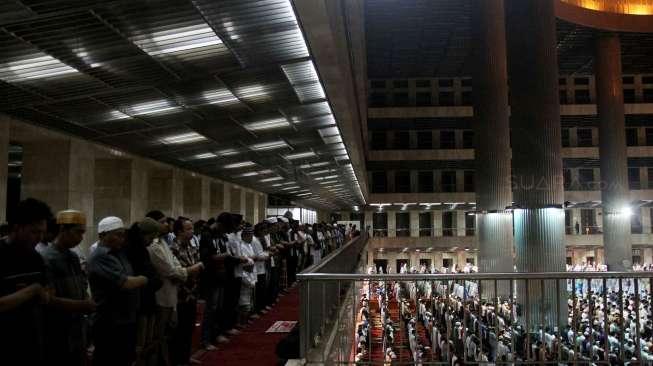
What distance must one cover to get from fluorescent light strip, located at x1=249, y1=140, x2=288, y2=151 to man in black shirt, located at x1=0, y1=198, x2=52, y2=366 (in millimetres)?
12343

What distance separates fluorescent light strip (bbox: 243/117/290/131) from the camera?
13203mm

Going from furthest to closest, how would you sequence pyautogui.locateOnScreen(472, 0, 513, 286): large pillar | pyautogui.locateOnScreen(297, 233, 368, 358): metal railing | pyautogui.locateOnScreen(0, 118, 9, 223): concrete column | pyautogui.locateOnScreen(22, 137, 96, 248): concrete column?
pyautogui.locateOnScreen(472, 0, 513, 286): large pillar → pyautogui.locateOnScreen(22, 137, 96, 248): concrete column → pyautogui.locateOnScreen(0, 118, 9, 223): concrete column → pyautogui.locateOnScreen(297, 233, 368, 358): metal railing

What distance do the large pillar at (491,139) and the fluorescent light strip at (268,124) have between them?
17.4 meters

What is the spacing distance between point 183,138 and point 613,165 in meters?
32.6

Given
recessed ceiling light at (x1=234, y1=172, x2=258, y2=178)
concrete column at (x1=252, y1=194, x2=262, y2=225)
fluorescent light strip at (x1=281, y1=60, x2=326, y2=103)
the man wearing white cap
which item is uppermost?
fluorescent light strip at (x1=281, y1=60, x2=326, y2=103)

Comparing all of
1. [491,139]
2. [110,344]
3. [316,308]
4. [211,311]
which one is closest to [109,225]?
[110,344]

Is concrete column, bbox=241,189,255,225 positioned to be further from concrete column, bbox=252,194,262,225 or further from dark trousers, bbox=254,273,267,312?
dark trousers, bbox=254,273,267,312

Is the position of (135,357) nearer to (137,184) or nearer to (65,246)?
(65,246)

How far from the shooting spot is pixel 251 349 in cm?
771

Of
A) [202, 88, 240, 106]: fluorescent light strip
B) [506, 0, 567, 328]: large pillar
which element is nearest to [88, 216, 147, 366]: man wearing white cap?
[202, 88, 240, 106]: fluorescent light strip

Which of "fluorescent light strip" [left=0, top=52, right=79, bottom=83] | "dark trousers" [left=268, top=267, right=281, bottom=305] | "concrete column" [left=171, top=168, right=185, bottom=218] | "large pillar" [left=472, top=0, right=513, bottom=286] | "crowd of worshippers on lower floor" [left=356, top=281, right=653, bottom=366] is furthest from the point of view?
"large pillar" [left=472, top=0, right=513, bottom=286]

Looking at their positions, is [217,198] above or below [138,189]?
above

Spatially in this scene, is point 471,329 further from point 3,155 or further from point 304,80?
point 3,155

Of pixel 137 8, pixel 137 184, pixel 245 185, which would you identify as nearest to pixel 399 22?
pixel 245 185
